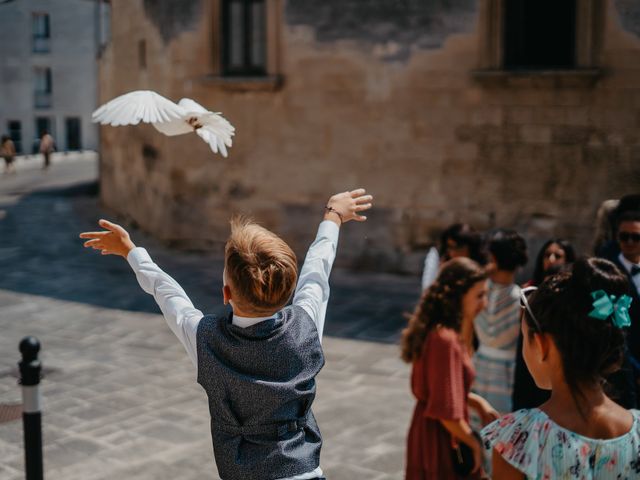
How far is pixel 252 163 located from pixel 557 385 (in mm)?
11261

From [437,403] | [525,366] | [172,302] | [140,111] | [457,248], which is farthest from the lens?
[457,248]

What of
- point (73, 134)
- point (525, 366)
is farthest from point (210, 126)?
point (73, 134)

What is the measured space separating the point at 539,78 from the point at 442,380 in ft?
26.4

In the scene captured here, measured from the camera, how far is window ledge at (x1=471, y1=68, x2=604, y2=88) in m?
11.2

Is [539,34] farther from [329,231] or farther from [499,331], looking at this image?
[329,231]

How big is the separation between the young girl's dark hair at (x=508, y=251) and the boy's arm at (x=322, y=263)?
6.54ft

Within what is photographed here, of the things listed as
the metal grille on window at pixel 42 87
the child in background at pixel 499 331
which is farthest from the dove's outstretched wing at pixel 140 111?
the metal grille on window at pixel 42 87

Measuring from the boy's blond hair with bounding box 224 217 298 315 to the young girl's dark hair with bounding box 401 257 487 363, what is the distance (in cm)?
170

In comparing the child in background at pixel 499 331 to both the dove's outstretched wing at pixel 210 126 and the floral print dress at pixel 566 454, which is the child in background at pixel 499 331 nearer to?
the dove's outstretched wing at pixel 210 126

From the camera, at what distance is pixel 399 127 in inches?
492

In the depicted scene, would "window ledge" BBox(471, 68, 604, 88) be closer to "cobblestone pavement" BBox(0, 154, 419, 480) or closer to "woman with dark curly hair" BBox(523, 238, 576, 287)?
"cobblestone pavement" BBox(0, 154, 419, 480)

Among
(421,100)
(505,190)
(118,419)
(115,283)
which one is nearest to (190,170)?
(115,283)

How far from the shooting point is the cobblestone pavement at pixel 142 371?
19.9 ft

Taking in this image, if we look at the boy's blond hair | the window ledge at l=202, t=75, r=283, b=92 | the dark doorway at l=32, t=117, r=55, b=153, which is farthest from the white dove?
the dark doorway at l=32, t=117, r=55, b=153
